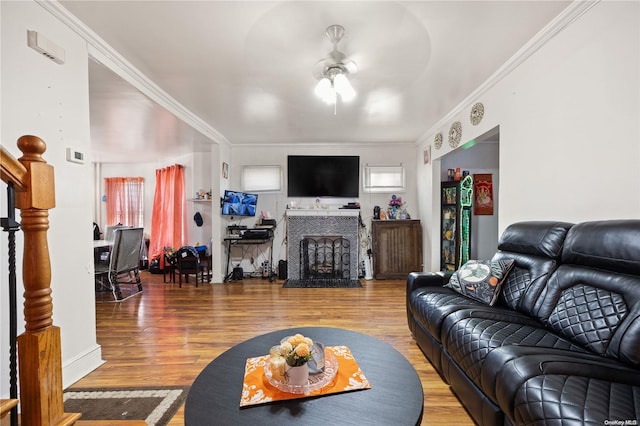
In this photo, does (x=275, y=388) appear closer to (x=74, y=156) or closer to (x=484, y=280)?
(x=484, y=280)

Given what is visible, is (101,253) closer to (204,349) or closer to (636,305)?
(204,349)

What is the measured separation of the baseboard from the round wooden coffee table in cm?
133

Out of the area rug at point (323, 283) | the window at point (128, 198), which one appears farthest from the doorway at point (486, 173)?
the window at point (128, 198)

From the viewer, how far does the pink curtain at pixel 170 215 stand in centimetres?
532

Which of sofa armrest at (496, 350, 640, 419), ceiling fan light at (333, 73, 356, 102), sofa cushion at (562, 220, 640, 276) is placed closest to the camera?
sofa armrest at (496, 350, 640, 419)

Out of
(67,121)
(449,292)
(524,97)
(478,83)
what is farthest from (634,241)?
(67,121)

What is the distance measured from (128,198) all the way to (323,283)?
487 centimetres

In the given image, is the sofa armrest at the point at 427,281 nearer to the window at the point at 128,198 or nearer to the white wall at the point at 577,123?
the white wall at the point at 577,123

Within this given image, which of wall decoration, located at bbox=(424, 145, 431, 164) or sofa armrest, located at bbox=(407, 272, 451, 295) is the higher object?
wall decoration, located at bbox=(424, 145, 431, 164)

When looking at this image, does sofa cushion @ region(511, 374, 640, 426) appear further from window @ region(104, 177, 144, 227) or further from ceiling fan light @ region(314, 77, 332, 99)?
window @ region(104, 177, 144, 227)

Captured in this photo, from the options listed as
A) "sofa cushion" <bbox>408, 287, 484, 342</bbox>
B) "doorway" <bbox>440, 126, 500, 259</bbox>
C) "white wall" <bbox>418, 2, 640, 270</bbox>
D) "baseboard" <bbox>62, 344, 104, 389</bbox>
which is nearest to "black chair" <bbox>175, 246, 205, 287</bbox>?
"baseboard" <bbox>62, 344, 104, 389</bbox>

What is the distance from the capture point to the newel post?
89 centimetres

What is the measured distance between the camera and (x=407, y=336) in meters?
2.53

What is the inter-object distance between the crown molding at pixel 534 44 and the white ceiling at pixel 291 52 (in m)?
0.06
